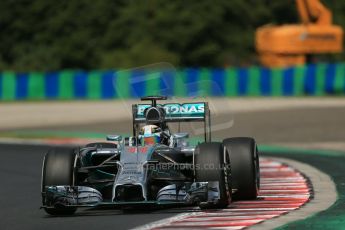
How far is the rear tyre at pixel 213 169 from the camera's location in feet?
33.9

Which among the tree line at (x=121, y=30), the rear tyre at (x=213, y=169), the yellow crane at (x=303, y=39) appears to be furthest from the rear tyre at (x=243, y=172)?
the tree line at (x=121, y=30)

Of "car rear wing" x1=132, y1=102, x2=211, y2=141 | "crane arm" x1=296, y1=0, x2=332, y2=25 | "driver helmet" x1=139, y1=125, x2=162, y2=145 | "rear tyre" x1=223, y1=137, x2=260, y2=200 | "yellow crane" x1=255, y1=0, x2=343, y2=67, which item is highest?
"crane arm" x1=296, y1=0, x2=332, y2=25

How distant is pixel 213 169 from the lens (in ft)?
34.0

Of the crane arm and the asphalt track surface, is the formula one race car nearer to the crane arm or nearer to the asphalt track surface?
the asphalt track surface

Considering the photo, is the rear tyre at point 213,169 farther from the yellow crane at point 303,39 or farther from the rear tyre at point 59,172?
the yellow crane at point 303,39

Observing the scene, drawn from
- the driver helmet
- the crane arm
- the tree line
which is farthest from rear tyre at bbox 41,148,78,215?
the tree line

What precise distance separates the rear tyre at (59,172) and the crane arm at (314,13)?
2090 inches

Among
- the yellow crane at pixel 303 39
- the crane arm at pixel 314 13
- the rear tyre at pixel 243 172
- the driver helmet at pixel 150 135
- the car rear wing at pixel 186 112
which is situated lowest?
the rear tyre at pixel 243 172

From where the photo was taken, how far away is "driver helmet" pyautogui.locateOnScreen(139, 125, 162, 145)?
11586mm

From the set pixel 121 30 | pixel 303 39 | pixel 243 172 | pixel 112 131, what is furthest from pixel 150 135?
pixel 121 30

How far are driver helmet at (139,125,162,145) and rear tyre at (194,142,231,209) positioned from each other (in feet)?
3.67

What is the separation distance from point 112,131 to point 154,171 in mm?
17471

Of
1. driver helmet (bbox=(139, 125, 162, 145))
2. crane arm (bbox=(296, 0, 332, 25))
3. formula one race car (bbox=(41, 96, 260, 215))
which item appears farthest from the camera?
crane arm (bbox=(296, 0, 332, 25))

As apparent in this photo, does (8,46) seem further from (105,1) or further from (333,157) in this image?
(333,157)
